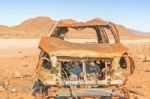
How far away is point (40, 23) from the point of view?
128m

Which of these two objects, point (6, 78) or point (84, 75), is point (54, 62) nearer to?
point (84, 75)

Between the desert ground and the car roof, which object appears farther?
the desert ground

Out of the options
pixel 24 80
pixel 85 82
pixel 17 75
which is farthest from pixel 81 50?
pixel 17 75

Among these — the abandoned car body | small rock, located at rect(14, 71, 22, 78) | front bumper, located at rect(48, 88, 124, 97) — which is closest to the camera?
front bumper, located at rect(48, 88, 124, 97)

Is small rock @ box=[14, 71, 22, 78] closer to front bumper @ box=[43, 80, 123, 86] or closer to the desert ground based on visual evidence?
the desert ground

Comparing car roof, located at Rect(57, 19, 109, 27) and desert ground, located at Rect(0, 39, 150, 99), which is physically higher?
car roof, located at Rect(57, 19, 109, 27)

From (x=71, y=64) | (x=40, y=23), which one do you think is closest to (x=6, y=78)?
(x=71, y=64)

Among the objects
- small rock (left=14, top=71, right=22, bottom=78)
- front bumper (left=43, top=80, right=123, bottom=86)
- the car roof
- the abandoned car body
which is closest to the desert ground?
small rock (left=14, top=71, right=22, bottom=78)

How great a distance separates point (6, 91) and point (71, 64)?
3.47 metres

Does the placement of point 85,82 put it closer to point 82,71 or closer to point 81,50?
point 82,71

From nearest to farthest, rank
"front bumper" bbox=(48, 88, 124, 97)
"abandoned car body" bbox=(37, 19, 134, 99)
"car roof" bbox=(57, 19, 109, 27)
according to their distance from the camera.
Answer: "front bumper" bbox=(48, 88, 124, 97) < "abandoned car body" bbox=(37, 19, 134, 99) < "car roof" bbox=(57, 19, 109, 27)

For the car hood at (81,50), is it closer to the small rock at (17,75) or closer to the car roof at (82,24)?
the car roof at (82,24)

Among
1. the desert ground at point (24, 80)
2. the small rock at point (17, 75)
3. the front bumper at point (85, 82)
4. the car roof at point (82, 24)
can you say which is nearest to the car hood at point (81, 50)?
the front bumper at point (85, 82)

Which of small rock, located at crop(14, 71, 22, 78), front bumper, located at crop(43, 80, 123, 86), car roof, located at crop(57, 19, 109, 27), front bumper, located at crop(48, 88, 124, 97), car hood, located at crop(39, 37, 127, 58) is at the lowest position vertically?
small rock, located at crop(14, 71, 22, 78)
